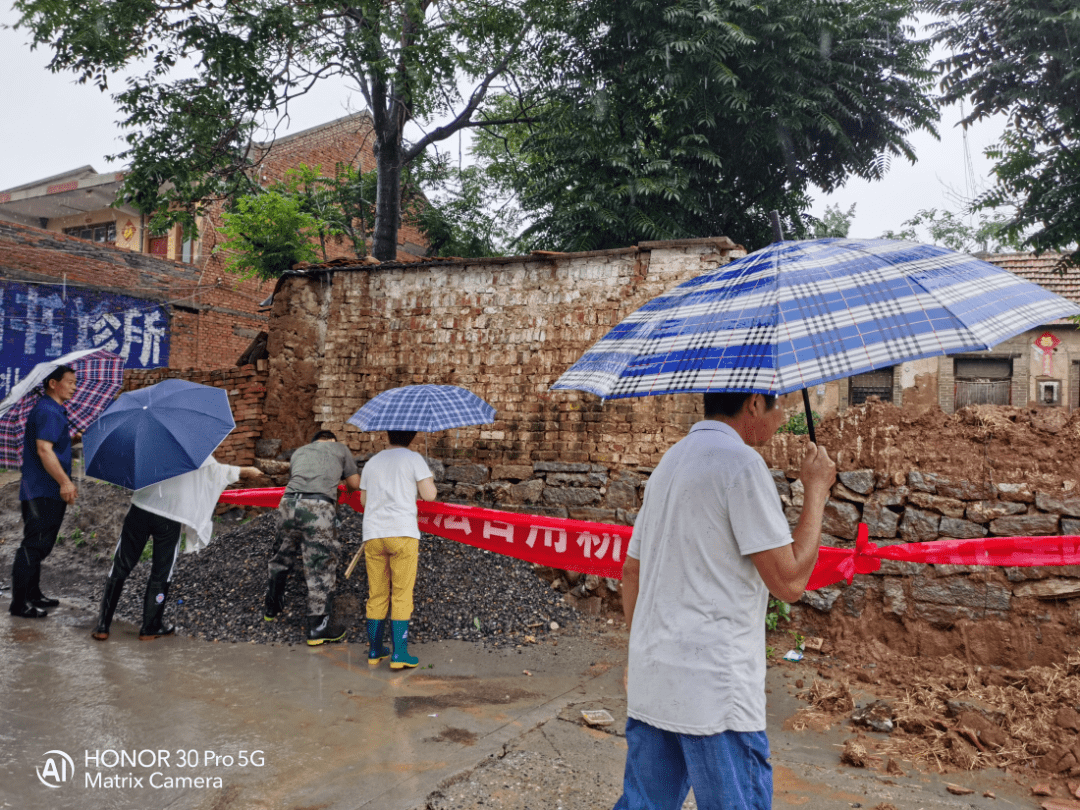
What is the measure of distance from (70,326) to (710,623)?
16.6 metres

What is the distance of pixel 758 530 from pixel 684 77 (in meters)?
10.5

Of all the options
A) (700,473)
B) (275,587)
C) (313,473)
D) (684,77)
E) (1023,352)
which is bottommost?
(275,587)

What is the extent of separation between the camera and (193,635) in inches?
231

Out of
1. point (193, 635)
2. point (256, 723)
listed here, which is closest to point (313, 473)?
point (193, 635)

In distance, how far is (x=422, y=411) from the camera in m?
5.44

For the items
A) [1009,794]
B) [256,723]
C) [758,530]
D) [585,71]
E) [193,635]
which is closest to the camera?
[758,530]

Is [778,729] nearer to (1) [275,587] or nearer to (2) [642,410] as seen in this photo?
(2) [642,410]

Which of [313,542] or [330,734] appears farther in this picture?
[313,542]

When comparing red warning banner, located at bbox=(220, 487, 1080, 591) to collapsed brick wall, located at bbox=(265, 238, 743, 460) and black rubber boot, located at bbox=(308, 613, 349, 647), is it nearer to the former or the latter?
black rubber boot, located at bbox=(308, 613, 349, 647)

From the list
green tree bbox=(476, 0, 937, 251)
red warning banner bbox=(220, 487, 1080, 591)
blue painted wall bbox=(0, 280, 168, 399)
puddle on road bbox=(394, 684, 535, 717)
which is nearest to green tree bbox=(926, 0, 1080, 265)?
green tree bbox=(476, 0, 937, 251)

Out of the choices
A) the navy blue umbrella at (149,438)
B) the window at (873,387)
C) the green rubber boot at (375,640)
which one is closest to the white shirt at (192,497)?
the navy blue umbrella at (149,438)

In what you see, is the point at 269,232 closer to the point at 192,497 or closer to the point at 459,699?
the point at 192,497

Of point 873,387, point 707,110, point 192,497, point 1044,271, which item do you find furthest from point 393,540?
point 1044,271

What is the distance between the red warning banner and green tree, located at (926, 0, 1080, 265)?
782 centimetres
